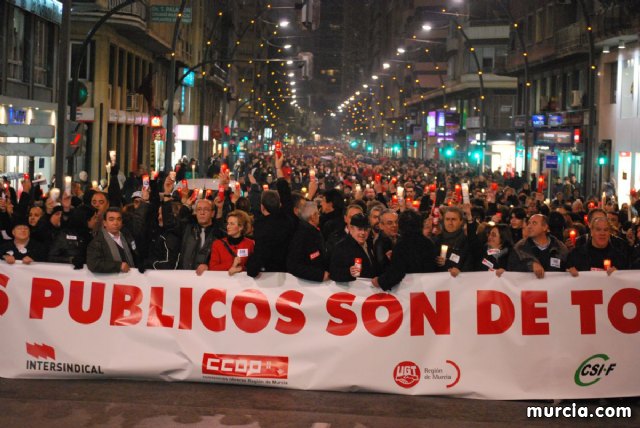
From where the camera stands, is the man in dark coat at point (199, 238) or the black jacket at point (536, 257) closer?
the black jacket at point (536, 257)

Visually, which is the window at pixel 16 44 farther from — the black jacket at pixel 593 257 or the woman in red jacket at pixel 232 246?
the black jacket at pixel 593 257

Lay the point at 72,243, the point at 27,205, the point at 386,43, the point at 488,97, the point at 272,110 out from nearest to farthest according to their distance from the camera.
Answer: the point at 72,243, the point at 27,205, the point at 488,97, the point at 272,110, the point at 386,43

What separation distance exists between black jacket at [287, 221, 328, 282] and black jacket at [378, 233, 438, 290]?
62 cm

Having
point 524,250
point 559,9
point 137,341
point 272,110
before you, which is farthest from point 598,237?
point 272,110

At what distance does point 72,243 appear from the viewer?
1159 cm

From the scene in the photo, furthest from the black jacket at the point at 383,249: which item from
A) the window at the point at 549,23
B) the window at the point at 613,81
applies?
the window at the point at 549,23

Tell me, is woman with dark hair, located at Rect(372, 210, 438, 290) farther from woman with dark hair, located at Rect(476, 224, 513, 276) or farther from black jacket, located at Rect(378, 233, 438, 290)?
woman with dark hair, located at Rect(476, 224, 513, 276)

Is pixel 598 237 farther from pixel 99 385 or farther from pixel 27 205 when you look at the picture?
pixel 27 205

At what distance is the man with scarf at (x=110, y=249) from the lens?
10375 mm

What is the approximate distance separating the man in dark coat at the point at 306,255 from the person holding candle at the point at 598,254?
7.62ft

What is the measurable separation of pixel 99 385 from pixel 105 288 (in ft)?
2.96

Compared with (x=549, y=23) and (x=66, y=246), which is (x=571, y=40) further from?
(x=66, y=246)

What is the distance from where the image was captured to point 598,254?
35.3 ft

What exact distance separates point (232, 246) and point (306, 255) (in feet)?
2.85
